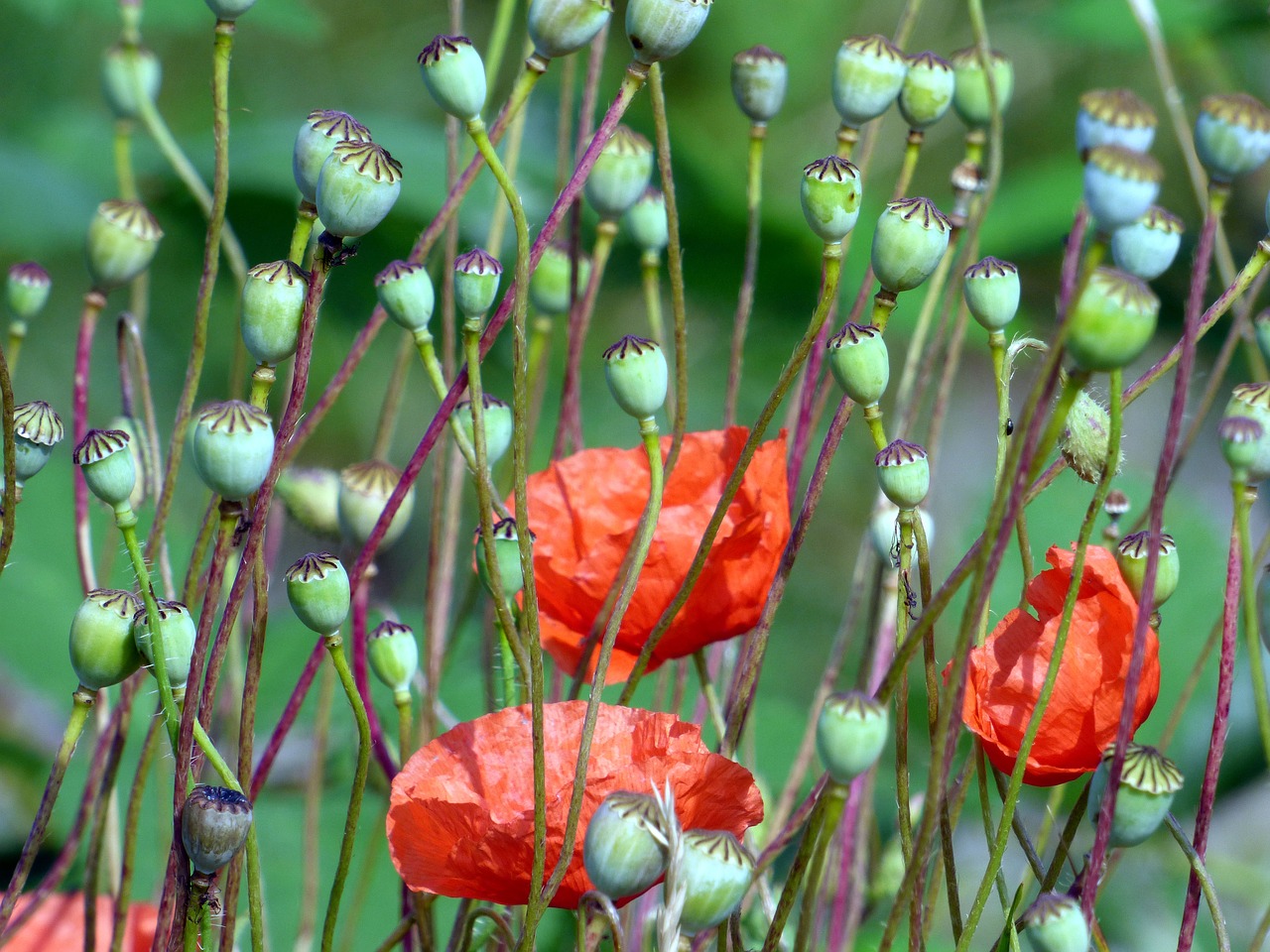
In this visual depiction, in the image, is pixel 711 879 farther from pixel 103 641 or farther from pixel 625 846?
pixel 103 641

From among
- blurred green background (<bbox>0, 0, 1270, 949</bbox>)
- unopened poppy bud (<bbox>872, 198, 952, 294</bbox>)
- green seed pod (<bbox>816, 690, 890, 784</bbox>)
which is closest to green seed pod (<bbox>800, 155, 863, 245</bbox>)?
unopened poppy bud (<bbox>872, 198, 952, 294</bbox>)

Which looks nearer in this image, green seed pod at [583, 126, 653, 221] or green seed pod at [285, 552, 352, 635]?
green seed pod at [285, 552, 352, 635]

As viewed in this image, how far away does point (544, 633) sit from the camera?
0.35 m

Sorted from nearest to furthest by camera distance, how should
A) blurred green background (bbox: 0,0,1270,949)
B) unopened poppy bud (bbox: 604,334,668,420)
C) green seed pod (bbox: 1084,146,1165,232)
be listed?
green seed pod (bbox: 1084,146,1165,232) < unopened poppy bud (bbox: 604,334,668,420) < blurred green background (bbox: 0,0,1270,949)

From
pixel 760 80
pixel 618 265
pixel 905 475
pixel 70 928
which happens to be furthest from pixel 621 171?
pixel 618 265

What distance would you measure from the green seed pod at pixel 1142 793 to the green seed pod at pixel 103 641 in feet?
0.61

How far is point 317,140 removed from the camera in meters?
0.24

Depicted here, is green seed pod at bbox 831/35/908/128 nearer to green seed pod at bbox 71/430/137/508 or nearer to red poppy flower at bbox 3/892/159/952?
green seed pod at bbox 71/430/137/508

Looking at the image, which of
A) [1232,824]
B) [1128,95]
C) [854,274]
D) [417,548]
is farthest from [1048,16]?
[417,548]

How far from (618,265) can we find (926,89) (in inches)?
31.0

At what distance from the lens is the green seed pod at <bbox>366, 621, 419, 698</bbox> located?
0.28 m

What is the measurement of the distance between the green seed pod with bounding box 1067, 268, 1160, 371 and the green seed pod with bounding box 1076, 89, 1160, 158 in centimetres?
2

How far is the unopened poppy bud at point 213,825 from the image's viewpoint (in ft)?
0.71

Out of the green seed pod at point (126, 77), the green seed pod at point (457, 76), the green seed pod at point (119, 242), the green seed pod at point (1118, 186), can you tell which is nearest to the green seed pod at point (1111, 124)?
the green seed pod at point (1118, 186)
